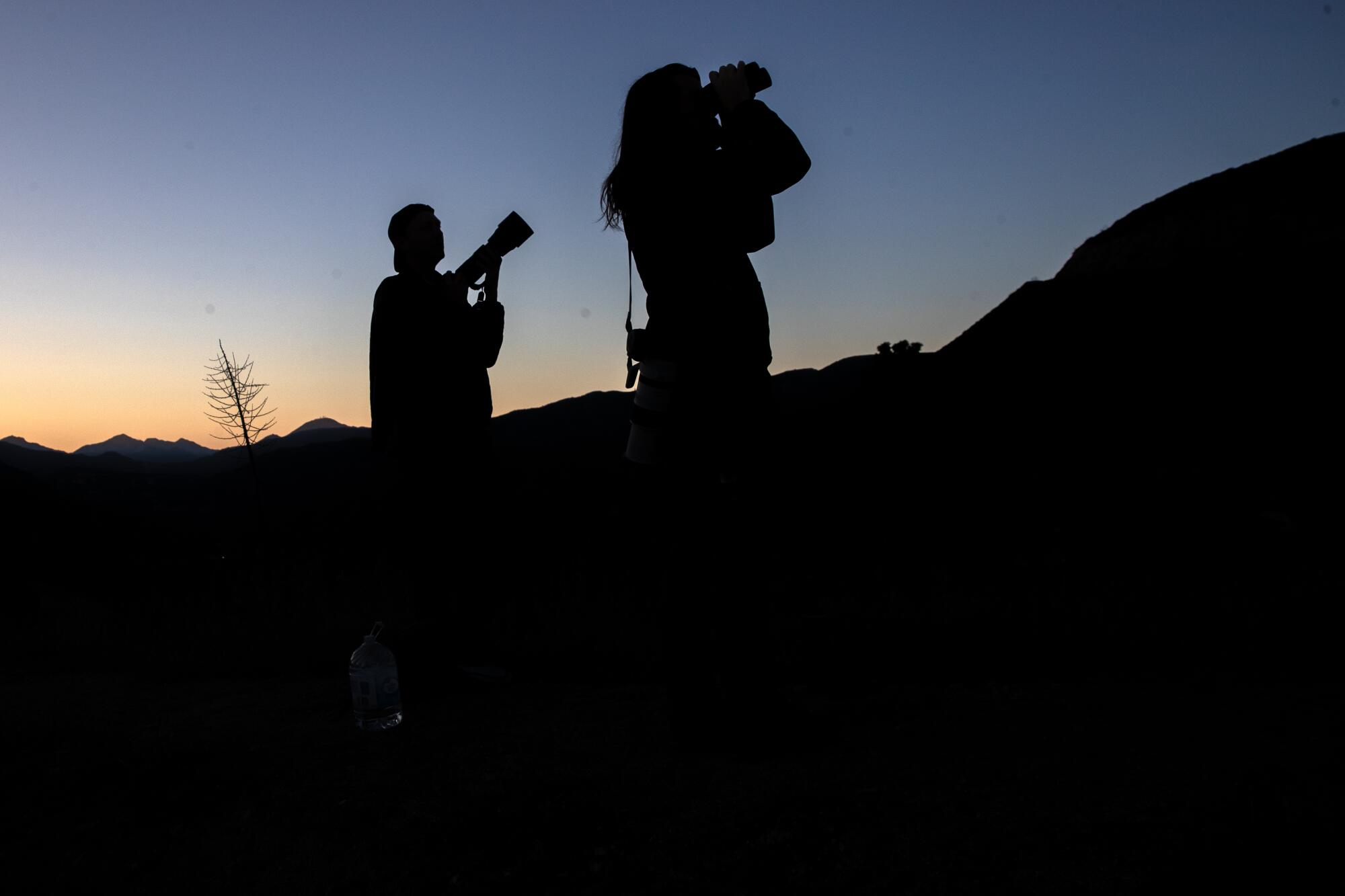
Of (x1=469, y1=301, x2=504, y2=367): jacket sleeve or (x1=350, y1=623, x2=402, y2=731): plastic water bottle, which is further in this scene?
(x1=469, y1=301, x2=504, y2=367): jacket sleeve

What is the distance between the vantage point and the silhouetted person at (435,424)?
3791 millimetres

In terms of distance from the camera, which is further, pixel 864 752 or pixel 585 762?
pixel 585 762

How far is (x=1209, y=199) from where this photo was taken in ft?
60.0

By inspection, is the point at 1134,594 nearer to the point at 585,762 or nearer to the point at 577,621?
the point at 577,621

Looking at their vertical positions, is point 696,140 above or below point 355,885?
above

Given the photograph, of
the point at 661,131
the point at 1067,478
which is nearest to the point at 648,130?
the point at 661,131

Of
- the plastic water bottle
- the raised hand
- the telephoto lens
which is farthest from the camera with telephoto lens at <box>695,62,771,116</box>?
the plastic water bottle

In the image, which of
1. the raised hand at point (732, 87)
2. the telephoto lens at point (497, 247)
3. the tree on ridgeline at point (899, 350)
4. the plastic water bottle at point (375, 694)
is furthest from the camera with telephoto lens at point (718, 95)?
the tree on ridgeline at point (899, 350)

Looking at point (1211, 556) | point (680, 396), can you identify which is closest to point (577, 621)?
point (680, 396)

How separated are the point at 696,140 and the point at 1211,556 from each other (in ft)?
24.8

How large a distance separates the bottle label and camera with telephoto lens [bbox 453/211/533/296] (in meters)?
1.61

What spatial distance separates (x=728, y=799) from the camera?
220 centimetres

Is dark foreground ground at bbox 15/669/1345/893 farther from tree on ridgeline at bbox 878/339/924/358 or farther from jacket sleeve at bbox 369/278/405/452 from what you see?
tree on ridgeline at bbox 878/339/924/358

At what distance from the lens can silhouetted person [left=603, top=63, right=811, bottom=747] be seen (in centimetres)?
247
